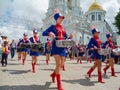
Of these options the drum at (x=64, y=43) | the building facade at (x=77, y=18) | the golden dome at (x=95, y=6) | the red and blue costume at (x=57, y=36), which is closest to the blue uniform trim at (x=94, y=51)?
the red and blue costume at (x=57, y=36)

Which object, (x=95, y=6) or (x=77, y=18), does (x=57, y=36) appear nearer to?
(x=77, y=18)

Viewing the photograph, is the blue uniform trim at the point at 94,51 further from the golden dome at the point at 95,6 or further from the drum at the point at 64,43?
the golden dome at the point at 95,6

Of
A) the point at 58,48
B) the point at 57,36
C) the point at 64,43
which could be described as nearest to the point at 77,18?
the point at 57,36

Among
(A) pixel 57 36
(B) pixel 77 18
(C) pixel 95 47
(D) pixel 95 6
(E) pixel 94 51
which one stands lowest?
(E) pixel 94 51

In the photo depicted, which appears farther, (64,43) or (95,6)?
(95,6)

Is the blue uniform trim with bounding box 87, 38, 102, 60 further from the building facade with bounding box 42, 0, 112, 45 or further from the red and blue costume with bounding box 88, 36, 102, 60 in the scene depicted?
the building facade with bounding box 42, 0, 112, 45

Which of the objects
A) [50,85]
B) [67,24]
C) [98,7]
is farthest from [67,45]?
[98,7]

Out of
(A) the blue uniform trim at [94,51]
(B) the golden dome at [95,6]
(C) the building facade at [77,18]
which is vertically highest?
(B) the golden dome at [95,6]

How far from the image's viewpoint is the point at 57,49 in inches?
302

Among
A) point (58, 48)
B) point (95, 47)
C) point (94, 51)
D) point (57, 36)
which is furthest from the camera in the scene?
point (94, 51)

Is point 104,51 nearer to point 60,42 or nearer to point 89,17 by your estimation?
point 60,42

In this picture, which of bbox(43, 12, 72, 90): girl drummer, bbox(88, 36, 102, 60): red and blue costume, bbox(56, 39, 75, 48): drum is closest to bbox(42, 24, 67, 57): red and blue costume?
bbox(43, 12, 72, 90): girl drummer

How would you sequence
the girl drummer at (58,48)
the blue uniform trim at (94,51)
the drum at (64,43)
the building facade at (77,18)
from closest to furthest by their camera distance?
the drum at (64,43)
the girl drummer at (58,48)
the blue uniform trim at (94,51)
the building facade at (77,18)

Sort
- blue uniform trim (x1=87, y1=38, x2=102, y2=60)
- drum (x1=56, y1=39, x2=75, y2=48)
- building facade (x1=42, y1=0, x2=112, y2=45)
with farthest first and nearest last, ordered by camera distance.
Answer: building facade (x1=42, y1=0, x2=112, y2=45)
blue uniform trim (x1=87, y1=38, x2=102, y2=60)
drum (x1=56, y1=39, x2=75, y2=48)
